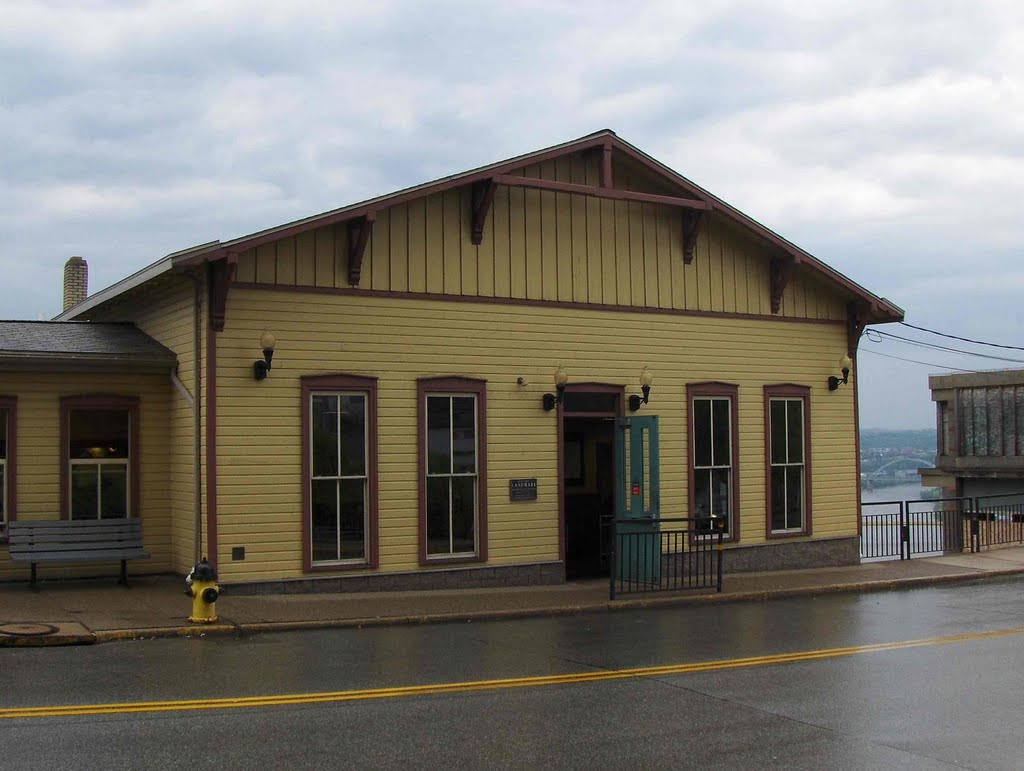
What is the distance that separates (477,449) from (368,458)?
5.69ft

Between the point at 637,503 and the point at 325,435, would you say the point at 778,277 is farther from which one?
the point at 325,435

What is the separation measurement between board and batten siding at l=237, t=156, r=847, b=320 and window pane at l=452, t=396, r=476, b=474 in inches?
62.6

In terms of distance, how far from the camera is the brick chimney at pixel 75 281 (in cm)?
2423

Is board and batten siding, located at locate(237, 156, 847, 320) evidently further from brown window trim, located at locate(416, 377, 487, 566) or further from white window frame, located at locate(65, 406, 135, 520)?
white window frame, located at locate(65, 406, 135, 520)

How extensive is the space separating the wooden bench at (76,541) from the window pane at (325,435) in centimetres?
260

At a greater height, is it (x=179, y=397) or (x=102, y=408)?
(x=179, y=397)

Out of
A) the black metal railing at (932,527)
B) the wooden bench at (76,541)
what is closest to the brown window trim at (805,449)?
the black metal railing at (932,527)

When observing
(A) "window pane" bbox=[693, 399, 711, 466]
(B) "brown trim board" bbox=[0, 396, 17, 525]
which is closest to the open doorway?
(A) "window pane" bbox=[693, 399, 711, 466]

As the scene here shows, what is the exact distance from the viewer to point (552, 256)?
17.4 meters

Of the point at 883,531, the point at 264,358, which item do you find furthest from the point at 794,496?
the point at 264,358

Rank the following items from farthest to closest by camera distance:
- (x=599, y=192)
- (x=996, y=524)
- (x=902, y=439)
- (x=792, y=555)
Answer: (x=902, y=439)
(x=996, y=524)
(x=792, y=555)
(x=599, y=192)

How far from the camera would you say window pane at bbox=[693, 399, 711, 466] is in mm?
18625

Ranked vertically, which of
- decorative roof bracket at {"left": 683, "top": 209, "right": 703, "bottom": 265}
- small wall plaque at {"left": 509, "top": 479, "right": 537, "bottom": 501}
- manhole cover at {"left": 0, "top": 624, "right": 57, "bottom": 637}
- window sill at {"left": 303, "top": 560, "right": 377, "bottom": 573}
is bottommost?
manhole cover at {"left": 0, "top": 624, "right": 57, "bottom": 637}

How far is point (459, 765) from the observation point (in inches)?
287
